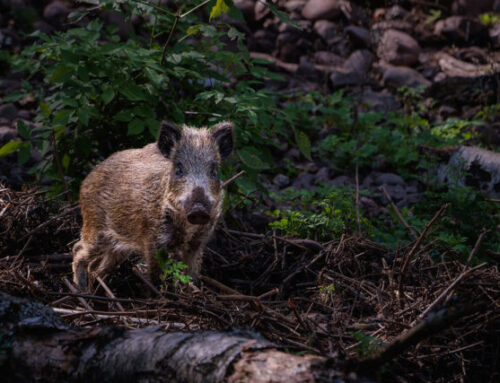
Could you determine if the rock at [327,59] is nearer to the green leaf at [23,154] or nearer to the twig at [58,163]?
the twig at [58,163]

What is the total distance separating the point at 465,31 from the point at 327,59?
125 inches

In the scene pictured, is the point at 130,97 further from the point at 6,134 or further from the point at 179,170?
the point at 6,134

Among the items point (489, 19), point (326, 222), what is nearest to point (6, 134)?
point (326, 222)

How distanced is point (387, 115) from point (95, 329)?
7.91m

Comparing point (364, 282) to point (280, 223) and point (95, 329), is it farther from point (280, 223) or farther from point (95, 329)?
point (95, 329)

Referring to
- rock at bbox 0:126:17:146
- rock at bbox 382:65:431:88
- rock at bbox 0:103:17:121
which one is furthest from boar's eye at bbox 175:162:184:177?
rock at bbox 382:65:431:88

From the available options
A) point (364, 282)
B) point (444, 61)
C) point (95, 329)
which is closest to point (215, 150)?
point (364, 282)

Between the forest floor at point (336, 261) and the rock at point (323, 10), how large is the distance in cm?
176

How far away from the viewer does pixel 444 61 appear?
36.7 feet

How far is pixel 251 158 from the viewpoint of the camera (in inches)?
179

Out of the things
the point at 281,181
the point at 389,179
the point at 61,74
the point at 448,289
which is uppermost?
the point at 61,74

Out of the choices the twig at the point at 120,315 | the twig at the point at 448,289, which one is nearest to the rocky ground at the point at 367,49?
the twig at the point at 120,315

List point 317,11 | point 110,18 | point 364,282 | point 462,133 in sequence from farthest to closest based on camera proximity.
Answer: point 317,11
point 110,18
point 462,133
point 364,282

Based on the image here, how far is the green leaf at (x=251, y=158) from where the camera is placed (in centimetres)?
445
